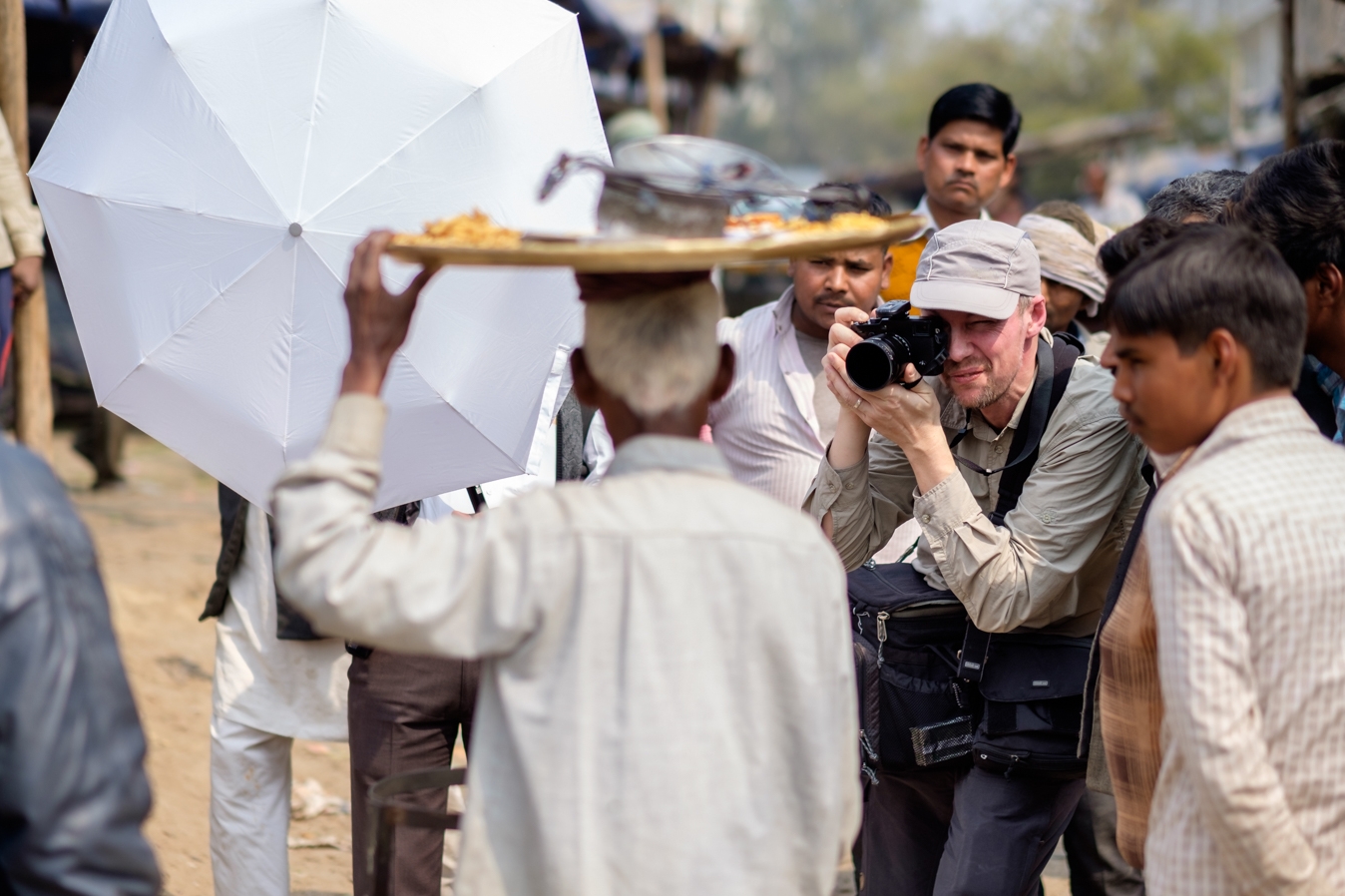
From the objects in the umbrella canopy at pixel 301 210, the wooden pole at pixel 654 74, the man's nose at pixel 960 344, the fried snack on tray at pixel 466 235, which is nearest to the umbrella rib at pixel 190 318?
the umbrella canopy at pixel 301 210

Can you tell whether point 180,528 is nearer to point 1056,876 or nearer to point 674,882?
point 1056,876

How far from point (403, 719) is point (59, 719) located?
5.77ft

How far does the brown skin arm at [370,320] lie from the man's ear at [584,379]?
24 cm

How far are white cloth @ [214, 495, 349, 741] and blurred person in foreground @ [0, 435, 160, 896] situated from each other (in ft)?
6.68

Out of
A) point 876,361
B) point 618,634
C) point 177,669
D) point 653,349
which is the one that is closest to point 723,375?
point 653,349

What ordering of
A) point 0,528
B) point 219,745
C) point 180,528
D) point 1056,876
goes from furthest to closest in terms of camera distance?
point 180,528
point 1056,876
point 219,745
point 0,528

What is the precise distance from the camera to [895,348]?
113 inches

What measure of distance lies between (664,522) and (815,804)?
17.1 inches

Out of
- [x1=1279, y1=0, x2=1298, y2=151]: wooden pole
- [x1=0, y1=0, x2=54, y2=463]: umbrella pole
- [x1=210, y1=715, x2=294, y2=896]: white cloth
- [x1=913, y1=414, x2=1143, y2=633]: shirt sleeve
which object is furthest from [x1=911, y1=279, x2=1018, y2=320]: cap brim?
[x1=1279, y1=0, x2=1298, y2=151]: wooden pole

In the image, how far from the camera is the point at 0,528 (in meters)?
1.59

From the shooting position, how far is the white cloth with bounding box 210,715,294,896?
3.65m

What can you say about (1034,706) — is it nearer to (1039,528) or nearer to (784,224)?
(1039,528)

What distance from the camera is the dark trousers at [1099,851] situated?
408 cm

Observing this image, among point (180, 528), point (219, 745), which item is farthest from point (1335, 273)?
point (180, 528)
